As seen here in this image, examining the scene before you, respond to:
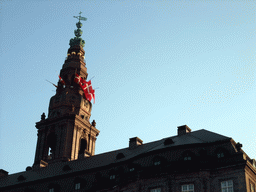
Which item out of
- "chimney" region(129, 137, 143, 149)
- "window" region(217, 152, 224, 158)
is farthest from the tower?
"window" region(217, 152, 224, 158)

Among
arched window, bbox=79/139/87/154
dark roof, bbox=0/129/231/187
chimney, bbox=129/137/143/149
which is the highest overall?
arched window, bbox=79/139/87/154

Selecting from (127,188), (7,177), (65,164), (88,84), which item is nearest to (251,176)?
(127,188)

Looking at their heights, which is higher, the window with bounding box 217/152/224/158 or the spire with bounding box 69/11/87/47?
the spire with bounding box 69/11/87/47

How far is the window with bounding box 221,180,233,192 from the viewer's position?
174ft

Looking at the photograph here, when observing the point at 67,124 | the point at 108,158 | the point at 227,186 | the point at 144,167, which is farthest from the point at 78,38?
the point at 227,186

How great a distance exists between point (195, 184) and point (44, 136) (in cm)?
4848

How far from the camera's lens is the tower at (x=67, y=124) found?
90.8 meters

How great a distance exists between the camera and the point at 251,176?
183 ft

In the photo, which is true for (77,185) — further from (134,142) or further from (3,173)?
(3,173)

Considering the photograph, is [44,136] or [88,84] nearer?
[44,136]

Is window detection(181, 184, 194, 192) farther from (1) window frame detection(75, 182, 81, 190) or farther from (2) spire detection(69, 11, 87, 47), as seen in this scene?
(2) spire detection(69, 11, 87, 47)

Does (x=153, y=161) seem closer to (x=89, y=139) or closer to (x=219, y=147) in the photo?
(x=219, y=147)

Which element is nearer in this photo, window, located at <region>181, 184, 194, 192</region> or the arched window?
window, located at <region>181, 184, 194, 192</region>

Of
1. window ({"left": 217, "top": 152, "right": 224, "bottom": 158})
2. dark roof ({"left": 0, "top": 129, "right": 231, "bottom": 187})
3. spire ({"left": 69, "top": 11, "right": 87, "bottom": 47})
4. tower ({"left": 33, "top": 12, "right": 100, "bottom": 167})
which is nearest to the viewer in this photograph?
window ({"left": 217, "top": 152, "right": 224, "bottom": 158})
